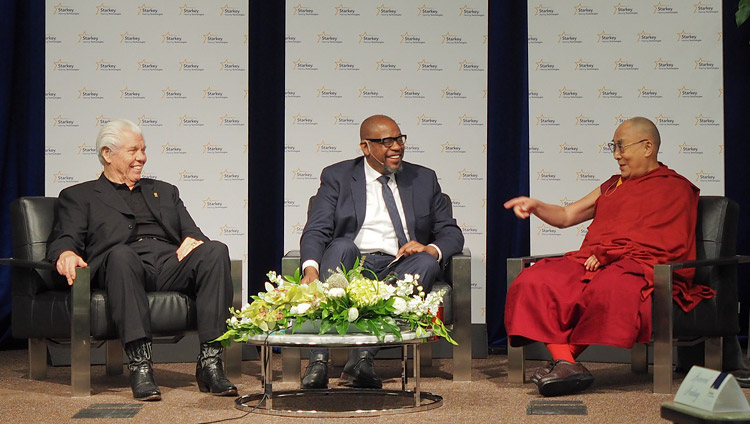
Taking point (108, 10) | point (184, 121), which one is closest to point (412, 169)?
point (184, 121)

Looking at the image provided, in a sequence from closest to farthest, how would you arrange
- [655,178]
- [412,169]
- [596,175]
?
1. [655,178]
2. [412,169]
3. [596,175]

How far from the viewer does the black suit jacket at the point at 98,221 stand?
14.5 feet

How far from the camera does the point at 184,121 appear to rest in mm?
5648

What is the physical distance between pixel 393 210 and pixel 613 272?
1.13 meters

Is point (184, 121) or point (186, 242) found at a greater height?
point (184, 121)

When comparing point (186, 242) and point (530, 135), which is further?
point (530, 135)

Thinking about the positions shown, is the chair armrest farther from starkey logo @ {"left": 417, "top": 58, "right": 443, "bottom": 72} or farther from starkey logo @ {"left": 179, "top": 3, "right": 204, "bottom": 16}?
starkey logo @ {"left": 417, "top": 58, "right": 443, "bottom": 72}

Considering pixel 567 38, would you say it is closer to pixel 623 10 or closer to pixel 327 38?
pixel 623 10

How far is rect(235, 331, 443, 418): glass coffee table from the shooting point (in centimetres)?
351

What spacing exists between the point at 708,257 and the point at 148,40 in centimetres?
311

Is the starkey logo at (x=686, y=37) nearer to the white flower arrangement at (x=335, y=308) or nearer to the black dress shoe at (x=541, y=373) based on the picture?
the black dress shoe at (x=541, y=373)

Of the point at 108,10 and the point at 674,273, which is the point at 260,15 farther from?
the point at 674,273

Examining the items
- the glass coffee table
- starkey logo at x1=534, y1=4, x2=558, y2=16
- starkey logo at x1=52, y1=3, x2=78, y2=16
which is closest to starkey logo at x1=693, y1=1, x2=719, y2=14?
starkey logo at x1=534, y1=4, x2=558, y2=16

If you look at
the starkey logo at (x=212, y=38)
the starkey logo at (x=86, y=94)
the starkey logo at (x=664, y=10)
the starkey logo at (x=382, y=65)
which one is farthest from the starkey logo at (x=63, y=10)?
the starkey logo at (x=664, y=10)
